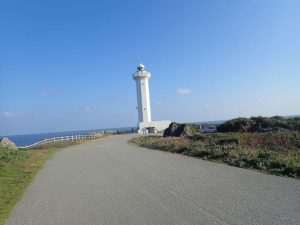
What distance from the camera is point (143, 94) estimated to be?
66.8 meters

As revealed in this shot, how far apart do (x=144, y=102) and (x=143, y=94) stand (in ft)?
4.59

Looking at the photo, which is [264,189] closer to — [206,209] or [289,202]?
[289,202]

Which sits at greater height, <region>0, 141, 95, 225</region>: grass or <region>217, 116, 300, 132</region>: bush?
<region>217, 116, 300, 132</region>: bush

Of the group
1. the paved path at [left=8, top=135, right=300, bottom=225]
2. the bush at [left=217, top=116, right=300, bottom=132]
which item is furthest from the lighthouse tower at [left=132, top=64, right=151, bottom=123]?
the paved path at [left=8, top=135, right=300, bottom=225]

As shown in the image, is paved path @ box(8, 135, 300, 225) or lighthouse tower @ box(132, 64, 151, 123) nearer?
paved path @ box(8, 135, 300, 225)

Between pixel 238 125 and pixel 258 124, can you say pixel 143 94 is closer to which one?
pixel 238 125

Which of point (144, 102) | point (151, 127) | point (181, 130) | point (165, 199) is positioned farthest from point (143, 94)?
point (165, 199)

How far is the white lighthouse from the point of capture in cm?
6525

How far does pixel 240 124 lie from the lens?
3738 centimetres

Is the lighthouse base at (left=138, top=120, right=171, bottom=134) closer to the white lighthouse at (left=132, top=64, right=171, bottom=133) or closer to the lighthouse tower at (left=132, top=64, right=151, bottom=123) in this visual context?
the white lighthouse at (left=132, top=64, right=171, bottom=133)

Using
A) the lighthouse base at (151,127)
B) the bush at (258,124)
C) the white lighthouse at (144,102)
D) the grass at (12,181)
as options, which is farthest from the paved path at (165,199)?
the white lighthouse at (144,102)

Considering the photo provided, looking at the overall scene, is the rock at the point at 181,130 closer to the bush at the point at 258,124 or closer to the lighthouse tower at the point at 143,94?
the bush at the point at 258,124

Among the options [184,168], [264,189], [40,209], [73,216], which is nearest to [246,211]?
[264,189]

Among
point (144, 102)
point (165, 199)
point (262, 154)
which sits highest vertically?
point (144, 102)
